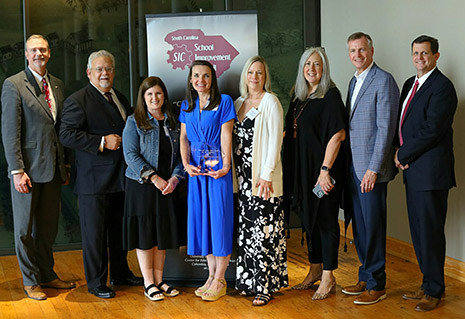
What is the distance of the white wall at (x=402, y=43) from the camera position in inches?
177

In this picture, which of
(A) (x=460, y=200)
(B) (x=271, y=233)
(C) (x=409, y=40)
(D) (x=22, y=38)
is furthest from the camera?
(D) (x=22, y=38)

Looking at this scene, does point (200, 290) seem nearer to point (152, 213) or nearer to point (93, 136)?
point (152, 213)

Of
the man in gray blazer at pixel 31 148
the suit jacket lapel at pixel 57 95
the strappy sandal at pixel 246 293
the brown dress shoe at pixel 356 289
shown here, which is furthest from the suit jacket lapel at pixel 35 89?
Result: the brown dress shoe at pixel 356 289

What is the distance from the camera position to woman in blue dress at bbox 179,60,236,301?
411 centimetres

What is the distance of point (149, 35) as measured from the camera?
459cm

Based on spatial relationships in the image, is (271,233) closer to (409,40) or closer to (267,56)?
(409,40)

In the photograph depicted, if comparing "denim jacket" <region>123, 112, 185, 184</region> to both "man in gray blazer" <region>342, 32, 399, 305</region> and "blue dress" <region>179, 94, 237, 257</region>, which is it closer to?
"blue dress" <region>179, 94, 237, 257</region>

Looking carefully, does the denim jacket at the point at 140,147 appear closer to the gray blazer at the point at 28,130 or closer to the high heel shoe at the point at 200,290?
the gray blazer at the point at 28,130

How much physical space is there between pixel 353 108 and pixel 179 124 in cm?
130

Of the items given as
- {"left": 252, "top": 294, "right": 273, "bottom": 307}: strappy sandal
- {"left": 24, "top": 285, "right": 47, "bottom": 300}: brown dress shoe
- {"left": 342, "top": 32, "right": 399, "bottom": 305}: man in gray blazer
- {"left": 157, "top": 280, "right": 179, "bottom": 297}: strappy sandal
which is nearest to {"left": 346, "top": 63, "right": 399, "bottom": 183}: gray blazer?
{"left": 342, "top": 32, "right": 399, "bottom": 305}: man in gray blazer

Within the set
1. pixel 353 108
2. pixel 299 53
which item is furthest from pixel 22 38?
pixel 353 108

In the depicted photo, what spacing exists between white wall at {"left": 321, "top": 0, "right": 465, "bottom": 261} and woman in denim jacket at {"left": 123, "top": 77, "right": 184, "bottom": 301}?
2226mm

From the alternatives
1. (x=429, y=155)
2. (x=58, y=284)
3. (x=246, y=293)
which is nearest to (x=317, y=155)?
(x=429, y=155)

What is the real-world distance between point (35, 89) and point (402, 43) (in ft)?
10.5
